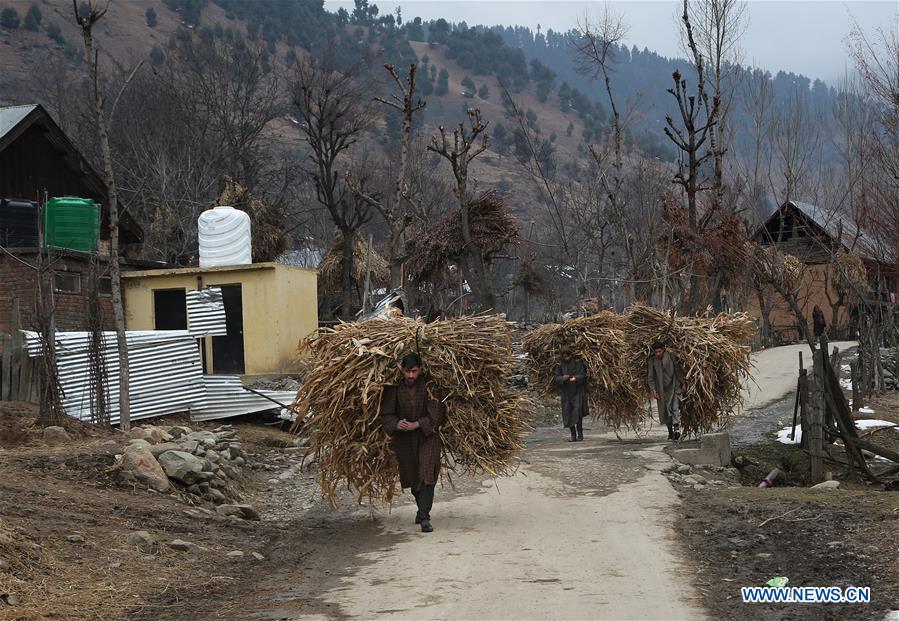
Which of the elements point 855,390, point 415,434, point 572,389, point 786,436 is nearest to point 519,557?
point 415,434

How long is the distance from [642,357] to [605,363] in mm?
739

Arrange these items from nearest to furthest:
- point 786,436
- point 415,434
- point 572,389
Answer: point 415,434 < point 572,389 < point 786,436

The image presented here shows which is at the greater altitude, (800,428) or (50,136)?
(50,136)

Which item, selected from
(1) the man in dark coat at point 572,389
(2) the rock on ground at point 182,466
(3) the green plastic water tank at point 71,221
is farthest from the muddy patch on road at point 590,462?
(3) the green plastic water tank at point 71,221

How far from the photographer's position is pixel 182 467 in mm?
11938

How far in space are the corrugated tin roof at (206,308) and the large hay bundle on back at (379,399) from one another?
1275 cm

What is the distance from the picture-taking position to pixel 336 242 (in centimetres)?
3434

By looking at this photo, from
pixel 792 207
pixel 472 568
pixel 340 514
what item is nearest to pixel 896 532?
pixel 472 568

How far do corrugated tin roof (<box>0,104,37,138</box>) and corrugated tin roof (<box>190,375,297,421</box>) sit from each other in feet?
38.2

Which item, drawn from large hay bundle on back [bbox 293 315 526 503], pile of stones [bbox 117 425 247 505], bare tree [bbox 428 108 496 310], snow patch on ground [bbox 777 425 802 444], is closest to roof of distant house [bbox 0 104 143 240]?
bare tree [bbox 428 108 496 310]

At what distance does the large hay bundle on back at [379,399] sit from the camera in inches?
396

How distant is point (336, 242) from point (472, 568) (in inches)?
1055

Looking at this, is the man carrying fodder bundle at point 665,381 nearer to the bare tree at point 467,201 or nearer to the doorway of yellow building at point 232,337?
the bare tree at point 467,201

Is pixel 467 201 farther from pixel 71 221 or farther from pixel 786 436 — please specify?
pixel 71 221
